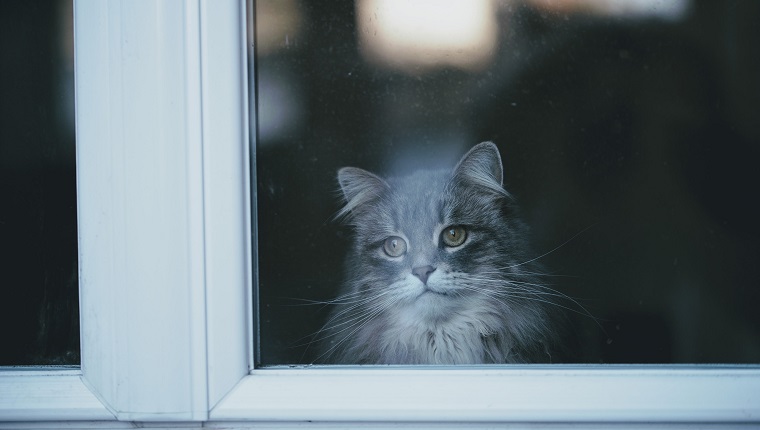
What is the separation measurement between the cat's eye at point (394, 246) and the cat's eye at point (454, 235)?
93 millimetres

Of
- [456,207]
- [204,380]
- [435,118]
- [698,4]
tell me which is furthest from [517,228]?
[204,380]

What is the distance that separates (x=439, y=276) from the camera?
107 centimetres

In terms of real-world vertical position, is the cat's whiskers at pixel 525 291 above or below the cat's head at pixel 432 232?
below

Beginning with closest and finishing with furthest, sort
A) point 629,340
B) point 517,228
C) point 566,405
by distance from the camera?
1. point 566,405
2. point 629,340
3. point 517,228

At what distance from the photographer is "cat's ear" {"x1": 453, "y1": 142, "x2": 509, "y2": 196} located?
1.10 m

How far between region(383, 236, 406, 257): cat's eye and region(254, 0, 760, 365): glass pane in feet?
0.20

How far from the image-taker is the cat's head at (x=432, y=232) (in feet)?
3.55

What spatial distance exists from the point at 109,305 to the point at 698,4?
129 cm

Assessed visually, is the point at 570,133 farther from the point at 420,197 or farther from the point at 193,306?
the point at 193,306

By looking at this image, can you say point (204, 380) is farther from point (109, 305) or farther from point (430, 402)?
point (430, 402)

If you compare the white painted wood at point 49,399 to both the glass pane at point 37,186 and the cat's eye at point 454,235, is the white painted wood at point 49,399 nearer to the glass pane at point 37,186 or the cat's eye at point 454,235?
the glass pane at point 37,186

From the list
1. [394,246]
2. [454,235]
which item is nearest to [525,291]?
[454,235]

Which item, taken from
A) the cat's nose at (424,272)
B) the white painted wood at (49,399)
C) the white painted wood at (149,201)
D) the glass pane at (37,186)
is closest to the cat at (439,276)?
the cat's nose at (424,272)

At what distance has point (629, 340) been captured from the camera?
1.03 m
